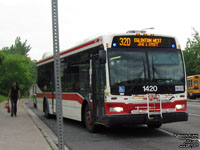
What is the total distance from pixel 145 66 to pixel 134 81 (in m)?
0.55

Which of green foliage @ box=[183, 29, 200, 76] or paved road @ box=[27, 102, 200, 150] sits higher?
green foliage @ box=[183, 29, 200, 76]

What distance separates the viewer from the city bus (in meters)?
9.44

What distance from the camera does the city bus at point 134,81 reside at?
944 cm

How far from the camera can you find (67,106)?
43.6 ft

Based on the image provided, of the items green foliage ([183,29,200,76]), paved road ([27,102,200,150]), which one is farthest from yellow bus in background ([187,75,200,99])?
paved road ([27,102,200,150])

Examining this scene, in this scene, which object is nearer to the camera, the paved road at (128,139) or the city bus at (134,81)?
the paved road at (128,139)

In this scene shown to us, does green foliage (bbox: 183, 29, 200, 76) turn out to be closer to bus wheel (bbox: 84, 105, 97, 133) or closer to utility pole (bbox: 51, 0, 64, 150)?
bus wheel (bbox: 84, 105, 97, 133)

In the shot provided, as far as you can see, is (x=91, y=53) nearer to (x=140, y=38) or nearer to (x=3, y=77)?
(x=140, y=38)

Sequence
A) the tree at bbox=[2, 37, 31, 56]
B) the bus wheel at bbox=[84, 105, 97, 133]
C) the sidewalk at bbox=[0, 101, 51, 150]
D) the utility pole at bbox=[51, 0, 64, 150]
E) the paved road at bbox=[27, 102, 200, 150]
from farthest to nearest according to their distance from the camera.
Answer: the tree at bbox=[2, 37, 31, 56] → the bus wheel at bbox=[84, 105, 97, 133] → the paved road at bbox=[27, 102, 200, 150] → the sidewalk at bbox=[0, 101, 51, 150] → the utility pole at bbox=[51, 0, 64, 150]

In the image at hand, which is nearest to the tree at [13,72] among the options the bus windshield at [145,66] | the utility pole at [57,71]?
the bus windshield at [145,66]

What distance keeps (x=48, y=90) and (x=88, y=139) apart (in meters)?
6.81

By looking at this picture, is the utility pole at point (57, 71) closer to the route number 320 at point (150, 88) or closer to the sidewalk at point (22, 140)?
the sidewalk at point (22, 140)

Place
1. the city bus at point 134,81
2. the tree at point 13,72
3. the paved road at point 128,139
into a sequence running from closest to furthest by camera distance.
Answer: the paved road at point 128,139
the city bus at point 134,81
the tree at point 13,72

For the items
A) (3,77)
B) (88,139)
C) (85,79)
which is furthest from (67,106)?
(3,77)
